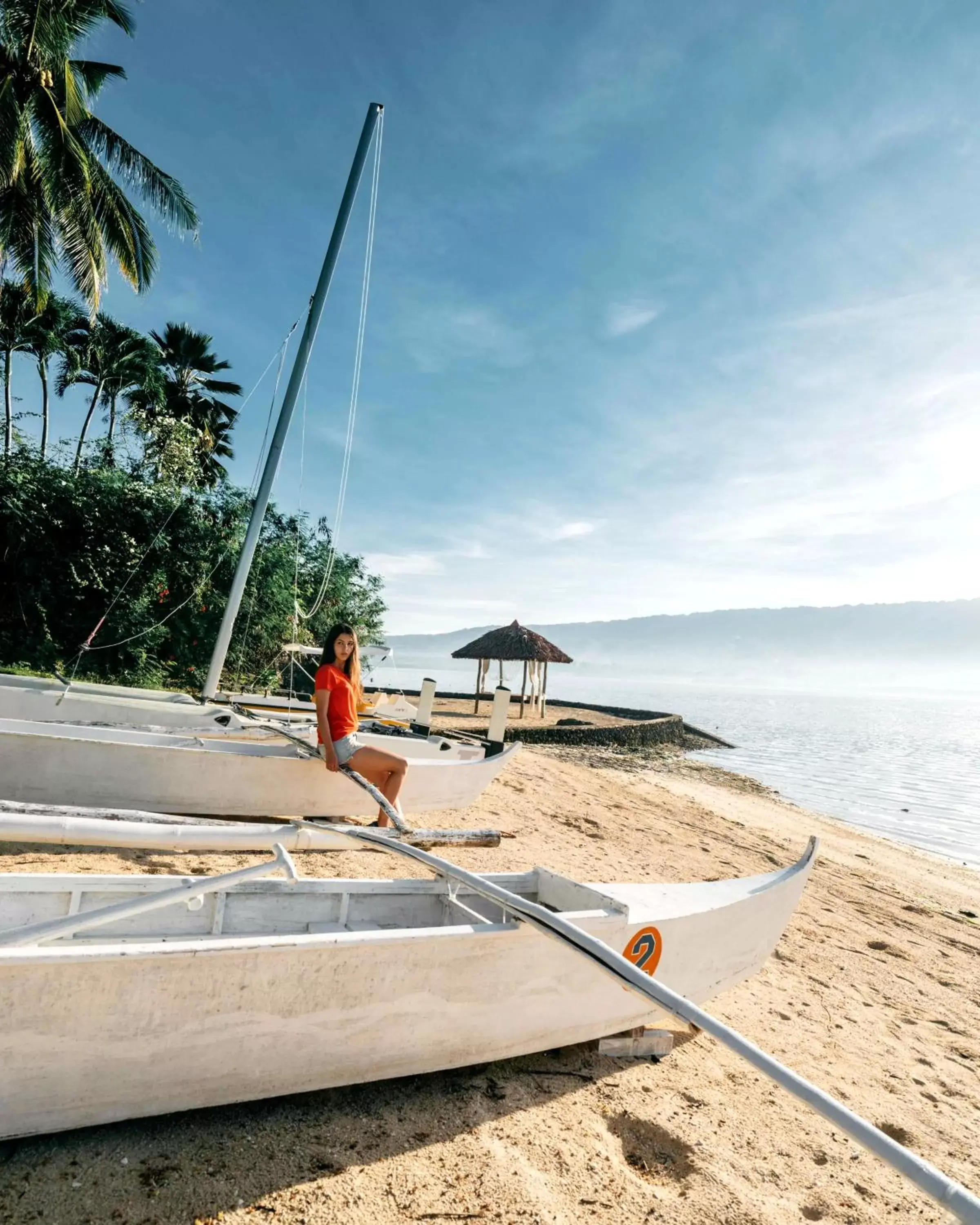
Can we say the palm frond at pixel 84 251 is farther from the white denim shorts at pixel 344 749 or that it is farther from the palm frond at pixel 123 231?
the white denim shorts at pixel 344 749

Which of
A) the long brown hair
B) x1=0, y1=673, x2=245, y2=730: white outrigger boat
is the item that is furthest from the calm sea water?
the long brown hair

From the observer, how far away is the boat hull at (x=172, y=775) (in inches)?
185

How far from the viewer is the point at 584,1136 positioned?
100 inches

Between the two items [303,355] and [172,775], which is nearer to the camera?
[172,775]

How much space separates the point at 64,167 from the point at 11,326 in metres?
10.2

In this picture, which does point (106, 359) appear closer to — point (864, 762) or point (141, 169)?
point (141, 169)

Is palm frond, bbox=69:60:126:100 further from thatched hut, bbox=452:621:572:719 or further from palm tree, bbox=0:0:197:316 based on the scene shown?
thatched hut, bbox=452:621:572:719

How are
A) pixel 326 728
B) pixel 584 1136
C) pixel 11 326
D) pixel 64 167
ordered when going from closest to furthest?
pixel 584 1136 < pixel 326 728 < pixel 64 167 < pixel 11 326

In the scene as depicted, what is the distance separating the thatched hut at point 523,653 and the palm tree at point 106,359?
14082 mm

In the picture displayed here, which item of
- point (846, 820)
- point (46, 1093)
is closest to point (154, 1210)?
point (46, 1093)

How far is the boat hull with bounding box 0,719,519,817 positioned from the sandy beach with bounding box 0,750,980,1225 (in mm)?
595

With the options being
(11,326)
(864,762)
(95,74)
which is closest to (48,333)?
(11,326)

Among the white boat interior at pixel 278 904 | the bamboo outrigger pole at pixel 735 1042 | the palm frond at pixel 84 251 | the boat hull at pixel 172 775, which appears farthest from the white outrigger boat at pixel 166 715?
the palm frond at pixel 84 251

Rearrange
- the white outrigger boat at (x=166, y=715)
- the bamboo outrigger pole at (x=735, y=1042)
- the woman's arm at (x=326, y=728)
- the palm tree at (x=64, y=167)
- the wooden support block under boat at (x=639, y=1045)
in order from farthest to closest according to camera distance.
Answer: the palm tree at (x=64, y=167) < the white outrigger boat at (x=166, y=715) < the woman's arm at (x=326, y=728) < the wooden support block under boat at (x=639, y=1045) < the bamboo outrigger pole at (x=735, y=1042)
